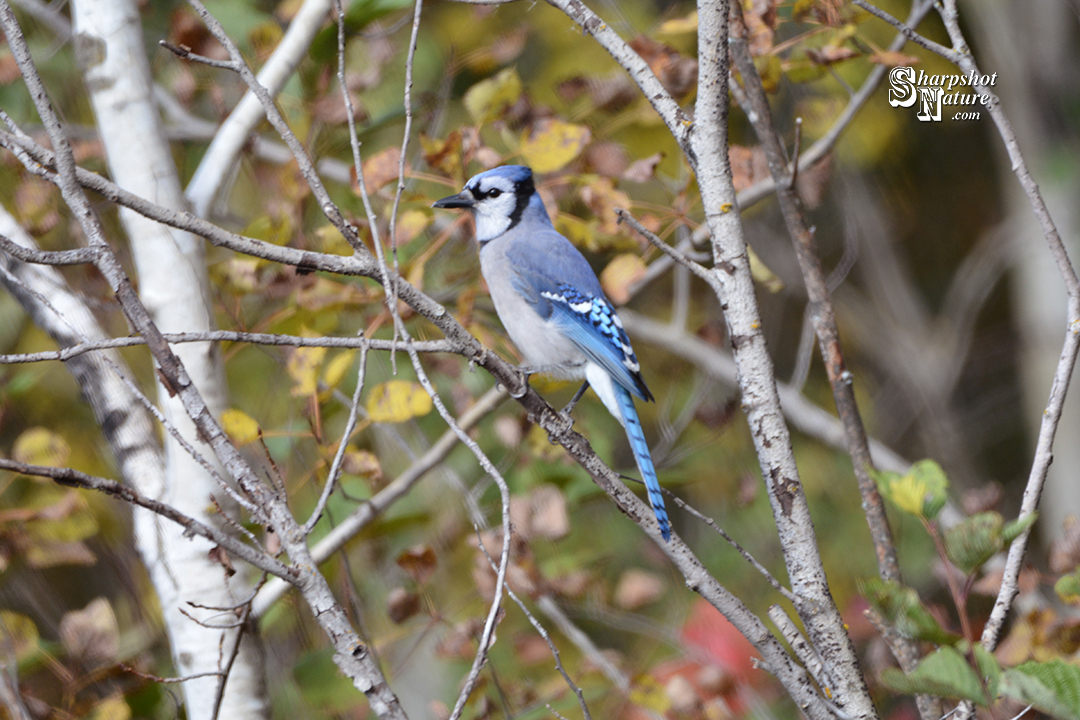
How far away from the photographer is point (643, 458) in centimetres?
230

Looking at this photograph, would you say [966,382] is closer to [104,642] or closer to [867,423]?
[867,423]

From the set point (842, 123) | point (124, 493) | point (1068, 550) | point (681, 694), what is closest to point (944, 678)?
point (124, 493)

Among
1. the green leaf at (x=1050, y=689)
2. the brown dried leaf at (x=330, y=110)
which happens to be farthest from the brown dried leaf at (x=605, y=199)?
the green leaf at (x=1050, y=689)

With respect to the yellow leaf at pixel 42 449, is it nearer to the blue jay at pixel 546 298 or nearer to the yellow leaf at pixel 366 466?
the yellow leaf at pixel 366 466

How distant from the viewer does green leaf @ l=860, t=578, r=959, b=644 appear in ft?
3.48

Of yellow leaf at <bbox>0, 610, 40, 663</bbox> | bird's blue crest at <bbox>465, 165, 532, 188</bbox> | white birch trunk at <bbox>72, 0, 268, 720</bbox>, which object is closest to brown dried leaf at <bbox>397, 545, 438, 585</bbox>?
white birch trunk at <bbox>72, 0, 268, 720</bbox>

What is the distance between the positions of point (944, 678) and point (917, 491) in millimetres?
336

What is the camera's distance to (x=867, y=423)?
596cm

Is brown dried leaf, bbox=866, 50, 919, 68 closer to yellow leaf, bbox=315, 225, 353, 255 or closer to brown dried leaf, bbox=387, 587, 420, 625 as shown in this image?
yellow leaf, bbox=315, 225, 353, 255

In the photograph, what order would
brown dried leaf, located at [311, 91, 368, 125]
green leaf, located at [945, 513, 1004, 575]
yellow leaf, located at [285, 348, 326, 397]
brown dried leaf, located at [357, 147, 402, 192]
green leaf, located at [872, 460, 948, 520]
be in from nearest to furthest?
green leaf, located at [945, 513, 1004, 575], green leaf, located at [872, 460, 948, 520], yellow leaf, located at [285, 348, 326, 397], brown dried leaf, located at [357, 147, 402, 192], brown dried leaf, located at [311, 91, 368, 125]

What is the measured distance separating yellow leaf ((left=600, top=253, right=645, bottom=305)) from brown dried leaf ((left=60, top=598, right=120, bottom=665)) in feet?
Answer: 5.49

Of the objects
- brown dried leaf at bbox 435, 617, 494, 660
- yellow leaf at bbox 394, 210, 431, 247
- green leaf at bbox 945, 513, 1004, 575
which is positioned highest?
yellow leaf at bbox 394, 210, 431, 247

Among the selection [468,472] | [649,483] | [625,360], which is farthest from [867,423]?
[649,483]

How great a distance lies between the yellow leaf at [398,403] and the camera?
2.17 meters
